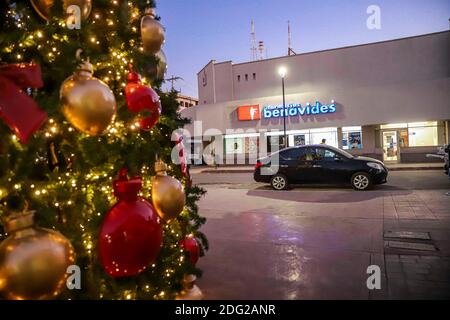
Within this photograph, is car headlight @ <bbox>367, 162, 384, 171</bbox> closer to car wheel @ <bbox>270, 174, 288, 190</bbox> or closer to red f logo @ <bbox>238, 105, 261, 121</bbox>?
car wheel @ <bbox>270, 174, 288, 190</bbox>

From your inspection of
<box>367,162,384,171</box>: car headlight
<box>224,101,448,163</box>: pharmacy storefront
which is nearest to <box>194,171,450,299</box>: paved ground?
<box>367,162,384,171</box>: car headlight

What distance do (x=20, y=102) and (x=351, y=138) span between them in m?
23.8

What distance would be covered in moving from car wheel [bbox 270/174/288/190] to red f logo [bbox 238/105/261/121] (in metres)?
14.0

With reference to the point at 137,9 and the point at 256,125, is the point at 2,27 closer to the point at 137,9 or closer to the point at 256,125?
the point at 137,9

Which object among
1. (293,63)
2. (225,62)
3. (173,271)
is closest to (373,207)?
(173,271)

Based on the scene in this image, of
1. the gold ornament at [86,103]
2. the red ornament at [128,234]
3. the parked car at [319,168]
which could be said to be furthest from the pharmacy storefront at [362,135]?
the gold ornament at [86,103]

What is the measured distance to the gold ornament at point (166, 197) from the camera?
2166mm

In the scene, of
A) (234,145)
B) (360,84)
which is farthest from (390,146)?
(234,145)

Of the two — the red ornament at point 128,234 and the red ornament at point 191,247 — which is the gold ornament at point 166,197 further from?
the red ornament at point 191,247

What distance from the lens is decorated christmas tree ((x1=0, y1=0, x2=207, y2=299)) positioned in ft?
4.47

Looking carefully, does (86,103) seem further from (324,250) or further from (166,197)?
(324,250)

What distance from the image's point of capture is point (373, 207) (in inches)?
307
